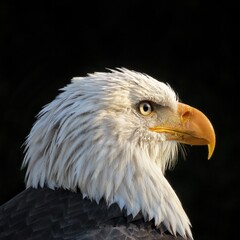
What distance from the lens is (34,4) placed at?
8.23 metres

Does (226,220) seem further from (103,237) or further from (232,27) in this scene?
(103,237)

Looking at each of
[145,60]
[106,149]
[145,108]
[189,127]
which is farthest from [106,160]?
[145,60]

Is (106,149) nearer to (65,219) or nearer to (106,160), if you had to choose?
(106,160)

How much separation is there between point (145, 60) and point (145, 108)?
3394 millimetres

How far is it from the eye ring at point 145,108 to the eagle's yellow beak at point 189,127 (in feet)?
0.37

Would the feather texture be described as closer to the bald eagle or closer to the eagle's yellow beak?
the bald eagle

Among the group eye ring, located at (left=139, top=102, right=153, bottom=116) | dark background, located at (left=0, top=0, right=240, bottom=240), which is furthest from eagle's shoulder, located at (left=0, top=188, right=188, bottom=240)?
dark background, located at (left=0, top=0, right=240, bottom=240)

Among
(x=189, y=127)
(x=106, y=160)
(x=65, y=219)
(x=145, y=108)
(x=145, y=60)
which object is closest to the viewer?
(x=65, y=219)

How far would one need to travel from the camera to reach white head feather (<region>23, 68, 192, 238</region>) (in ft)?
15.0

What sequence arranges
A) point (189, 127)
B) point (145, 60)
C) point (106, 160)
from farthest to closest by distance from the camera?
point (145, 60)
point (189, 127)
point (106, 160)

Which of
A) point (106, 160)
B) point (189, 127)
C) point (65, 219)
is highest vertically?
point (189, 127)

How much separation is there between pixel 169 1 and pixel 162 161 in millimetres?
3446

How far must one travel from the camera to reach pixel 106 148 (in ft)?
15.1

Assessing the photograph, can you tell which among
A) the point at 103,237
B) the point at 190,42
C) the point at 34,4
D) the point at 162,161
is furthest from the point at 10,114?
the point at 103,237
